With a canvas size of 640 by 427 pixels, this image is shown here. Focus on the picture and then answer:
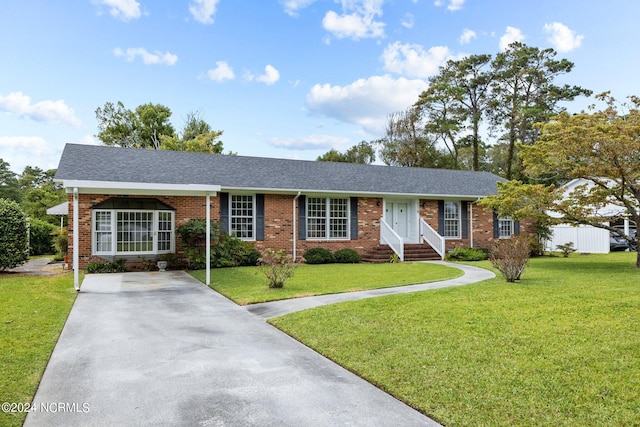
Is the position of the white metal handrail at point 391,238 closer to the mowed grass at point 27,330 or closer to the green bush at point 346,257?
the green bush at point 346,257

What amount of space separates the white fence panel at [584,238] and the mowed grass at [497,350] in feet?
57.0

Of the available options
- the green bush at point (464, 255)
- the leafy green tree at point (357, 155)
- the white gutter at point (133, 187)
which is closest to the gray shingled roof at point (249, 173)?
the green bush at point (464, 255)

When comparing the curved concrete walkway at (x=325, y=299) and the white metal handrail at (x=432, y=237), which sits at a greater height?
the white metal handrail at (x=432, y=237)

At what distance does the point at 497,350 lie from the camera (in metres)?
5.28

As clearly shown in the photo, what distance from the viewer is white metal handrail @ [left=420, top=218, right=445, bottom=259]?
18848 millimetres

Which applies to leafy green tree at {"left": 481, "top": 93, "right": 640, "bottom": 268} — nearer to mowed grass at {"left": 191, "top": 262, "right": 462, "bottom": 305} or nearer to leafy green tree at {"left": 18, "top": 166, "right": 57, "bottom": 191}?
mowed grass at {"left": 191, "top": 262, "right": 462, "bottom": 305}

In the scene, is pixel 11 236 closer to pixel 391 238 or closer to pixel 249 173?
pixel 249 173

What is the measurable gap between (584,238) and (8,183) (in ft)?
162

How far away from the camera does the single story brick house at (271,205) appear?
573 inches

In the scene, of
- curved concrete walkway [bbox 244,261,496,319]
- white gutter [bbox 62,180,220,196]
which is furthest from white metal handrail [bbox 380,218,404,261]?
white gutter [bbox 62,180,220,196]

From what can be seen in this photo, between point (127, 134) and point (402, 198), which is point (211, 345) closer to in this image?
point (402, 198)

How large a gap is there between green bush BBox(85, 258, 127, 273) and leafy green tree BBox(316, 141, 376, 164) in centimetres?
3211

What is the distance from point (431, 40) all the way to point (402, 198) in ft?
23.0

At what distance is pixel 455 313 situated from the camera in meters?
7.26
